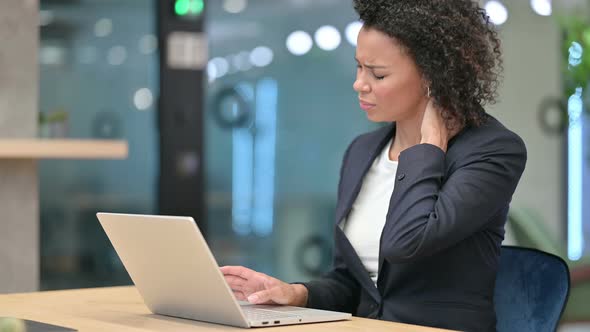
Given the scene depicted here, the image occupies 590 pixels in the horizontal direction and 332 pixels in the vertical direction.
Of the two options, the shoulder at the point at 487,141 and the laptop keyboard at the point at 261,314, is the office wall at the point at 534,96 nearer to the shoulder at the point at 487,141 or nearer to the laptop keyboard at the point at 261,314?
the shoulder at the point at 487,141

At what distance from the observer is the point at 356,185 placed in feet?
7.41

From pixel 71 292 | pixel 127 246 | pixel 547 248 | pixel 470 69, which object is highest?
pixel 470 69

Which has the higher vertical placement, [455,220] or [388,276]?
[455,220]

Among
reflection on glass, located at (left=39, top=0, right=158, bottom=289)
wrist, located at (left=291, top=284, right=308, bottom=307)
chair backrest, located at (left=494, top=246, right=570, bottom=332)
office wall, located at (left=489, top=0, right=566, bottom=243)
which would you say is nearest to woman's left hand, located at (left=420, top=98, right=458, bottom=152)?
chair backrest, located at (left=494, top=246, right=570, bottom=332)

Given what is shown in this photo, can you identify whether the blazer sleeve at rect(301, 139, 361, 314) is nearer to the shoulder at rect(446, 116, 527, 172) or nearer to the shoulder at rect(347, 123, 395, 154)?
the shoulder at rect(347, 123, 395, 154)

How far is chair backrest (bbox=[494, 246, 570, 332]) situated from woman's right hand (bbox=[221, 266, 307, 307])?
40 centimetres

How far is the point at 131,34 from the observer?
14.1 ft

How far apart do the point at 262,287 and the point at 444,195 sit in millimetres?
387

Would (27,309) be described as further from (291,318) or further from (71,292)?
(291,318)

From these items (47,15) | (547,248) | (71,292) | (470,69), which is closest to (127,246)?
(71,292)

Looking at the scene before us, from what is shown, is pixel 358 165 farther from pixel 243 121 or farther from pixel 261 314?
pixel 243 121

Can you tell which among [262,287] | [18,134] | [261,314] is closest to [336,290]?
[262,287]

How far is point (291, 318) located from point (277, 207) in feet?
9.32

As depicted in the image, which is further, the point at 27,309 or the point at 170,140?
the point at 170,140
